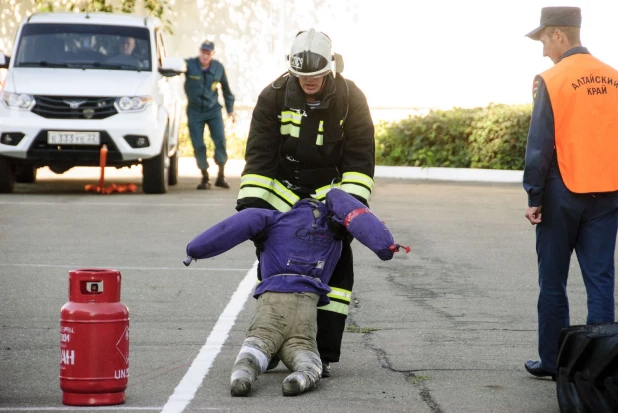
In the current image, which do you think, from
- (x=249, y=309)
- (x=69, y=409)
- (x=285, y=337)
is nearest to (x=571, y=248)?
(x=285, y=337)

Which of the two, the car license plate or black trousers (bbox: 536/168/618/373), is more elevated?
black trousers (bbox: 536/168/618/373)

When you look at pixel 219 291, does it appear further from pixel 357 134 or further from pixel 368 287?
pixel 357 134

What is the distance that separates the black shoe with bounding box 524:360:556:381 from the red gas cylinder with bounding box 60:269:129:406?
2.11m

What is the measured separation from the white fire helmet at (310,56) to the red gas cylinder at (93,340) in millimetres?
1453

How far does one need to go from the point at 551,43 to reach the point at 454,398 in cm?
187

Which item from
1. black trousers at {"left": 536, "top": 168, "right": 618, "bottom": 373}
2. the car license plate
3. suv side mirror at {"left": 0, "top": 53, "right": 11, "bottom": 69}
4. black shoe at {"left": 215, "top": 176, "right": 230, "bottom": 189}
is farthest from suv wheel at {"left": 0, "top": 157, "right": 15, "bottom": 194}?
black trousers at {"left": 536, "top": 168, "right": 618, "bottom": 373}

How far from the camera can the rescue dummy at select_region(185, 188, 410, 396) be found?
20.1ft

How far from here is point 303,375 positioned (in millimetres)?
5922

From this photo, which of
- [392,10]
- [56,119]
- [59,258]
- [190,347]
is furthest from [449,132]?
[190,347]

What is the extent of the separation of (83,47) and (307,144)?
35.6 feet

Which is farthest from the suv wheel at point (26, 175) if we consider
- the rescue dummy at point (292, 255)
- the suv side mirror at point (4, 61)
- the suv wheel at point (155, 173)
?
the rescue dummy at point (292, 255)

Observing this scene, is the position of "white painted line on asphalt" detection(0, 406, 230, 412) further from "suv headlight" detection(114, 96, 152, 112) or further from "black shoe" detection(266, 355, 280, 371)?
"suv headlight" detection(114, 96, 152, 112)

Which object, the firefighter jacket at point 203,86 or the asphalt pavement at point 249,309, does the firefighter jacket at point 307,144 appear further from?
the firefighter jacket at point 203,86

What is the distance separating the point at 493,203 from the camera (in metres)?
17.0
